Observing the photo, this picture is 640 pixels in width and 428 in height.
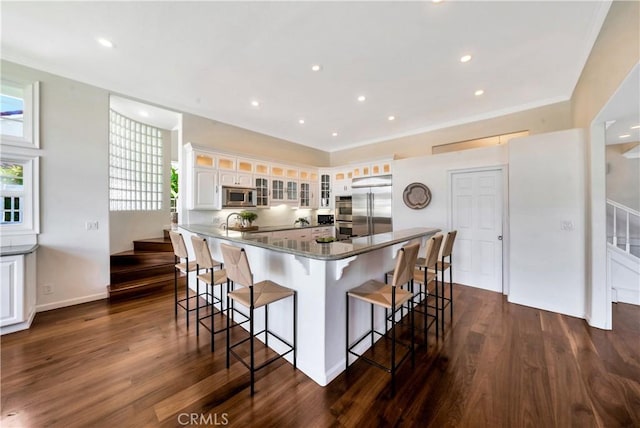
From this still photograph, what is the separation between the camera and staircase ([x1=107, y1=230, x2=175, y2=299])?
375 cm

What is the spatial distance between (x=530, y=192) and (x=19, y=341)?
645 centimetres

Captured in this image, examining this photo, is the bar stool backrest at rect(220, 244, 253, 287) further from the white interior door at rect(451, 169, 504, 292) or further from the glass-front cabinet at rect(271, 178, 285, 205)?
the white interior door at rect(451, 169, 504, 292)

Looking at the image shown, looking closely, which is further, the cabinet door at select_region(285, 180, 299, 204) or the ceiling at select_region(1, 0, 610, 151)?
the cabinet door at select_region(285, 180, 299, 204)

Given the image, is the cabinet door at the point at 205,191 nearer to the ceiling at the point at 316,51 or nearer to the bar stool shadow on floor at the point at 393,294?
the ceiling at the point at 316,51

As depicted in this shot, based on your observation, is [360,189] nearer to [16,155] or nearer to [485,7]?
[485,7]

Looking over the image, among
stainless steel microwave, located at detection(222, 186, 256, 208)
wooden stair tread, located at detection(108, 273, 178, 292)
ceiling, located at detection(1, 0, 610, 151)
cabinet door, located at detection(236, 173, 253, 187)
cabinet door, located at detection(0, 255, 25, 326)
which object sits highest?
ceiling, located at detection(1, 0, 610, 151)

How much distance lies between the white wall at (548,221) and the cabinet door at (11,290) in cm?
629

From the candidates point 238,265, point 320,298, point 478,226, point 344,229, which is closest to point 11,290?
point 238,265

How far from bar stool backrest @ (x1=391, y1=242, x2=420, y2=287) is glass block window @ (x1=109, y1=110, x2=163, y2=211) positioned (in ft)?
16.9

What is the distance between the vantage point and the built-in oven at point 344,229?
589 cm

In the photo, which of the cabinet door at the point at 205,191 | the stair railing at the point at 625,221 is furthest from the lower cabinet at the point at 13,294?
the stair railing at the point at 625,221

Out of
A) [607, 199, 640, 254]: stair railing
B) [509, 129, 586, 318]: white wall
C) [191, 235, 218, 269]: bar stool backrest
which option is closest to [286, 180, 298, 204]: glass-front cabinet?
[191, 235, 218, 269]: bar stool backrest

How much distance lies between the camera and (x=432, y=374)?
1.99 meters

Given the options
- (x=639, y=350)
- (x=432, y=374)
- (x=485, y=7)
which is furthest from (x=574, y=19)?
(x=432, y=374)
